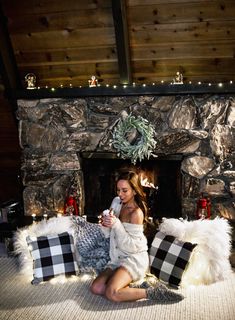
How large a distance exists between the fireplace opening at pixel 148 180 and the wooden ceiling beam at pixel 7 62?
3.57 ft

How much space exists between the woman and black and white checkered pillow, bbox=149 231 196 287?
4.1 inches

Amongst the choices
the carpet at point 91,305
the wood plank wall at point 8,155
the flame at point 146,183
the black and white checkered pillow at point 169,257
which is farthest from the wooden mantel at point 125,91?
the carpet at point 91,305

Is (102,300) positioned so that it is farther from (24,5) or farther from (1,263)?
(24,5)

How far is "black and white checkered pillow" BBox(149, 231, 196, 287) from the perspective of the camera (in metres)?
2.78

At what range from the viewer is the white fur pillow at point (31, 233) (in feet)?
10.2

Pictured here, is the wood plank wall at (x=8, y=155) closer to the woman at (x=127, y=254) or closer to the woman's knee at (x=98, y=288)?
the woman at (x=127, y=254)

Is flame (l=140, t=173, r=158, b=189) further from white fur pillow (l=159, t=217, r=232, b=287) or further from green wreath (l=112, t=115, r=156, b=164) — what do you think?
white fur pillow (l=159, t=217, r=232, b=287)

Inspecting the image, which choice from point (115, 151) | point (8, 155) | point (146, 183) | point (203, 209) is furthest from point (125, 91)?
point (8, 155)

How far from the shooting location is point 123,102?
145 inches

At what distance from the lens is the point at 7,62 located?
142 inches

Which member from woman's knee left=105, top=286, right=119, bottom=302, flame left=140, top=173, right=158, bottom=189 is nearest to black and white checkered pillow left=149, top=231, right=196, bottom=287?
woman's knee left=105, top=286, right=119, bottom=302

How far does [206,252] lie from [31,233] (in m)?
1.47

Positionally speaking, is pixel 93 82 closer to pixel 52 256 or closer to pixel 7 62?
pixel 7 62

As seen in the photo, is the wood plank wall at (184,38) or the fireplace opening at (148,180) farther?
the fireplace opening at (148,180)
